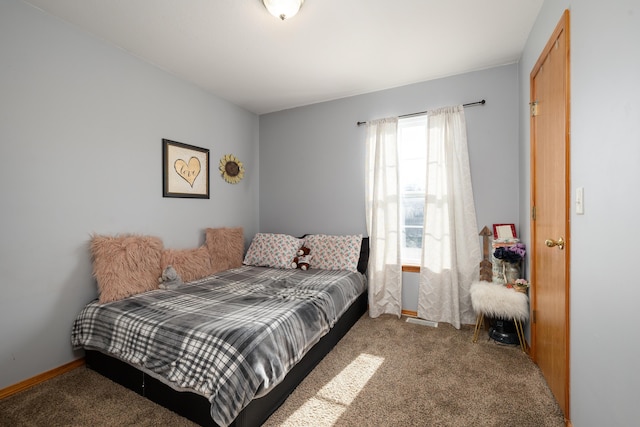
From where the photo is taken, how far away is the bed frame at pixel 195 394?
4.86 feet

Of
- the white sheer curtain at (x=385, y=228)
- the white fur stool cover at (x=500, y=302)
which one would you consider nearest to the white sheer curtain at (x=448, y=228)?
the white sheer curtain at (x=385, y=228)

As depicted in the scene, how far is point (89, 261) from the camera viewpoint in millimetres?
2211

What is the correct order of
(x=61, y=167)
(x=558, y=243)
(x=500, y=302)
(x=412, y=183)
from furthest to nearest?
(x=412, y=183)
(x=500, y=302)
(x=61, y=167)
(x=558, y=243)

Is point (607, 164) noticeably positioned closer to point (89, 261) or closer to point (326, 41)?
point (326, 41)

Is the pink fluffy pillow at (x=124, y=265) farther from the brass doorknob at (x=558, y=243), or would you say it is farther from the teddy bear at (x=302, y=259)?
the brass doorknob at (x=558, y=243)

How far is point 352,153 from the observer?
11.1 feet

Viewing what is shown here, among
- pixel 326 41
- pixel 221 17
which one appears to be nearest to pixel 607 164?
pixel 326 41

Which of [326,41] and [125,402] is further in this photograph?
[326,41]

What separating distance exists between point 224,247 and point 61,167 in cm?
163

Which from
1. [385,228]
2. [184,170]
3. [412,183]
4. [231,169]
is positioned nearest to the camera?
[184,170]

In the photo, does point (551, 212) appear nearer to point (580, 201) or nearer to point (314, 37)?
point (580, 201)

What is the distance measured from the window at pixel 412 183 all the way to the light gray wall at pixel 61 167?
255cm

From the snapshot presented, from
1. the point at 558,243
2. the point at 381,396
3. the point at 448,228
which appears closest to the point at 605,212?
the point at 558,243

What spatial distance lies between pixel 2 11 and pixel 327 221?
3138 millimetres
